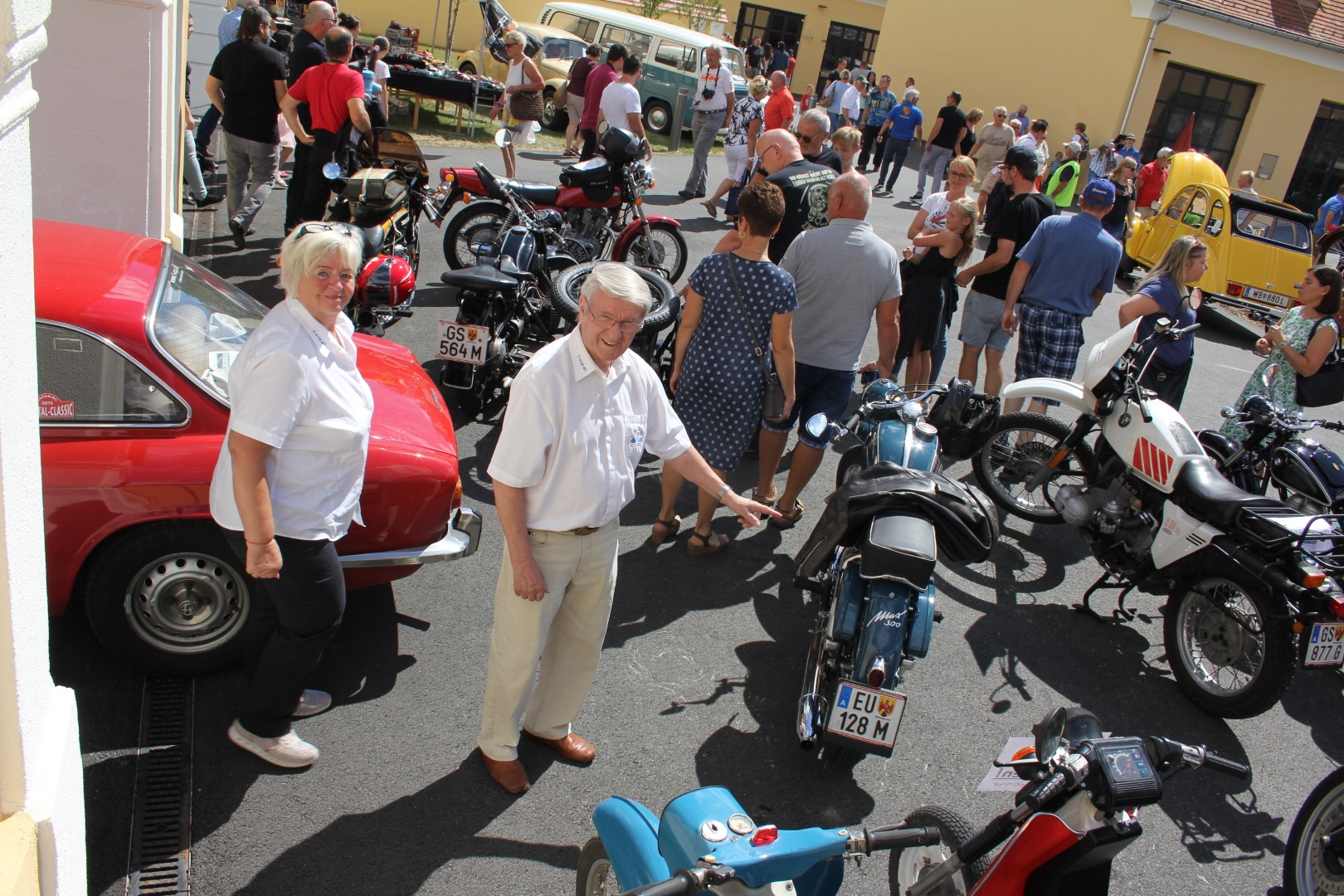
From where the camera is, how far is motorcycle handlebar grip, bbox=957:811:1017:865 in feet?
8.45

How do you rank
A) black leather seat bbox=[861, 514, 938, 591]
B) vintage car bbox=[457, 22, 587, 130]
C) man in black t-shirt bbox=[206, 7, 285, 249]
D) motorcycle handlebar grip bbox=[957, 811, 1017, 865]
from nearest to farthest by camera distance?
motorcycle handlebar grip bbox=[957, 811, 1017, 865], black leather seat bbox=[861, 514, 938, 591], man in black t-shirt bbox=[206, 7, 285, 249], vintage car bbox=[457, 22, 587, 130]

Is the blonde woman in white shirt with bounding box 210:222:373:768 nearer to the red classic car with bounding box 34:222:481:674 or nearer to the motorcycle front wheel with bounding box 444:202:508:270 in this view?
the red classic car with bounding box 34:222:481:674

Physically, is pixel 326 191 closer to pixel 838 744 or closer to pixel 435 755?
pixel 435 755

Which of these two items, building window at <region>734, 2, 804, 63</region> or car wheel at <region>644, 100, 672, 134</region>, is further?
building window at <region>734, 2, 804, 63</region>

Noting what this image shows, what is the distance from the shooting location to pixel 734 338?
4.74 meters

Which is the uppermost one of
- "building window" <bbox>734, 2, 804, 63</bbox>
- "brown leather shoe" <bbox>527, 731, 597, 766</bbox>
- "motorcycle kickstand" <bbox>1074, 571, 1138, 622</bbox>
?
"building window" <bbox>734, 2, 804, 63</bbox>

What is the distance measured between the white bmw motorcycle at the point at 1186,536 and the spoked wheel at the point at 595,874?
10.1ft

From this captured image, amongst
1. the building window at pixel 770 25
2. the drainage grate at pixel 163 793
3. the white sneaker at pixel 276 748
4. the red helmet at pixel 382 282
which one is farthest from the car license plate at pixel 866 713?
the building window at pixel 770 25

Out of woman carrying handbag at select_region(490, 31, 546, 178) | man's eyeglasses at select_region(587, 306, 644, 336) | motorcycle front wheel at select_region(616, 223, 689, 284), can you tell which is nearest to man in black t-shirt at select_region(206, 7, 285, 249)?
motorcycle front wheel at select_region(616, 223, 689, 284)

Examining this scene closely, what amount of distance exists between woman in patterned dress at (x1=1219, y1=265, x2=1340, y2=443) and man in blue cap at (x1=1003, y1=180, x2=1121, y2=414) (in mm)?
1068

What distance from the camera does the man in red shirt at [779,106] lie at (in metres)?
13.3

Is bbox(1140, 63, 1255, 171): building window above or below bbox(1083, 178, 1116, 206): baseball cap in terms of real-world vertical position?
above

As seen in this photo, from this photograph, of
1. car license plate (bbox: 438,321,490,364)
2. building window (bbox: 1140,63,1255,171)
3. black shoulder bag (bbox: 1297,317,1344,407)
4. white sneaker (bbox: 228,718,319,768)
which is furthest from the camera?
building window (bbox: 1140,63,1255,171)

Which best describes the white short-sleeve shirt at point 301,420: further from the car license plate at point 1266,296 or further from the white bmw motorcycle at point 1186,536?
the car license plate at point 1266,296
